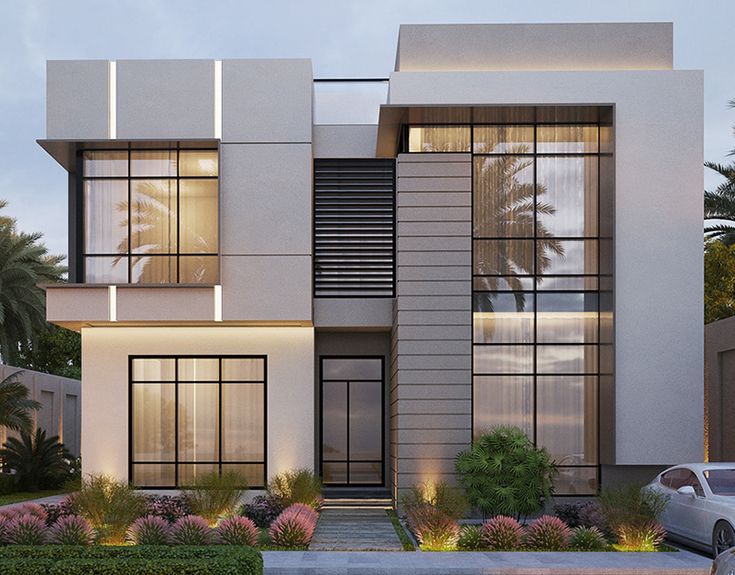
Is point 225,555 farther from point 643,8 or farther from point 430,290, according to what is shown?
point 643,8

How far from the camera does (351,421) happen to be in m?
22.9

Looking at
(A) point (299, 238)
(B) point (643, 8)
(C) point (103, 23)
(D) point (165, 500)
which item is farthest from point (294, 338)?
(B) point (643, 8)

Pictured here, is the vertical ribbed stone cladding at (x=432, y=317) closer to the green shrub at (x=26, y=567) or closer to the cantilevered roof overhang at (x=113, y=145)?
the cantilevered roof overhang at (x=113, y=145)

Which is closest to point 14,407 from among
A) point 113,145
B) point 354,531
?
point 113,145

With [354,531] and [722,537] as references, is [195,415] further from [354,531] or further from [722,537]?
[722,537]

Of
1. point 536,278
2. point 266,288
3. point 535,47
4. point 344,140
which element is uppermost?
point 535,47

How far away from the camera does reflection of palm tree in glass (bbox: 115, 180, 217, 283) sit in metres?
19.8

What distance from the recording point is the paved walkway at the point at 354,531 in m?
14.6

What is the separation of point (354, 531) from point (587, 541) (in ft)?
13.2

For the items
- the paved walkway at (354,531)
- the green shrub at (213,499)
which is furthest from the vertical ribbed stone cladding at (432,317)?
the green shrub at (213,499)

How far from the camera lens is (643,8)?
3696 inches

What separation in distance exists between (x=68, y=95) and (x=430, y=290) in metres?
8.20

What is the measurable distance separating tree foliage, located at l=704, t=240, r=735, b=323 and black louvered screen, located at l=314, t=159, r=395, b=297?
1145 cm

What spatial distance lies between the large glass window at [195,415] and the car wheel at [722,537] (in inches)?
378
